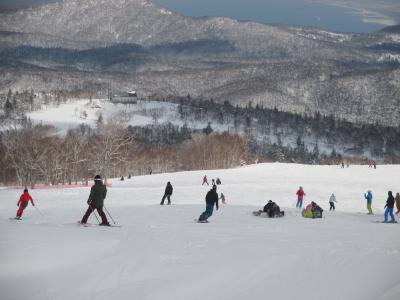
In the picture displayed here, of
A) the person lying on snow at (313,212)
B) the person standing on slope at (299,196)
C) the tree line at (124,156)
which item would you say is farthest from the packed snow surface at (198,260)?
the tree line at (124,156)

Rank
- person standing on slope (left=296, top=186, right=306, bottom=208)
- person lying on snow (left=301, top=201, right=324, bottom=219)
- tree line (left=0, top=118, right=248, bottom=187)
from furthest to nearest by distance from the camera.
Answer: tree line (left=0, top=118, right=248, bottom=187) → person standing on slope (left=296, top=186, right=306, bottom=208) → person lying on snow (left=301, top=201, right=324, bottom=219)

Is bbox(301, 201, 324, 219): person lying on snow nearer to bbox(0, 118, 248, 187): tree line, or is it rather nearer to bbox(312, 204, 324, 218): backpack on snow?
bbox(312, 204, 324, 218): backpack on snow

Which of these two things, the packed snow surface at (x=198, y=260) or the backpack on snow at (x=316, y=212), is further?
the backpack on snow at (x=316, y=212)

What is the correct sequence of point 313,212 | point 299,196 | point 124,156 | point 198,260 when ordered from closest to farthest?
1. point 198,260
2. point 313,212
3. point 299,196
4. point 124,156

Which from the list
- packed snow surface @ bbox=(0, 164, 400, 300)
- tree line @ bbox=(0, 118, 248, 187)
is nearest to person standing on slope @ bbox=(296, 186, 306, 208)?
packed snow surface @ bbox=(0, 164, 400, 300)

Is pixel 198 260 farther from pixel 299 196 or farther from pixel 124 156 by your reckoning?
pixel 124 156

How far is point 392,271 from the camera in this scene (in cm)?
1124

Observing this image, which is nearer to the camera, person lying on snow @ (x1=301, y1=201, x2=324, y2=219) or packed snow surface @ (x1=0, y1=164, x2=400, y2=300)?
packed snow surface @ (x1=0, y1=164, x2=400, y2=300)

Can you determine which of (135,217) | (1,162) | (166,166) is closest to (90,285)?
(135,217)

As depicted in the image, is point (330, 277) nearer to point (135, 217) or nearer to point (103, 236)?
point (103, 236)

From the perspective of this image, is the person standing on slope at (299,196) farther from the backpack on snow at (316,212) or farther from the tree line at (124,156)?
the tree line at (124,156)

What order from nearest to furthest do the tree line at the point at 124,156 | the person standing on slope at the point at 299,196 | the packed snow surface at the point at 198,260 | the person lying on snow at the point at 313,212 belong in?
the packed snow surface at the point at 198,260, the person lying on snow at the point at 313,212, the person standing on slope at the point at 299,196, the tree line at the point at 124,156

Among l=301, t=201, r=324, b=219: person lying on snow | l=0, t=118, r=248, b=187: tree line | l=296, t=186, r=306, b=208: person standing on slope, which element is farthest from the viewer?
l=0, t=118, r=248, b=187: tree line

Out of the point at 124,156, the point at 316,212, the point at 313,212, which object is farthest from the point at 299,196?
the point at 124,156
